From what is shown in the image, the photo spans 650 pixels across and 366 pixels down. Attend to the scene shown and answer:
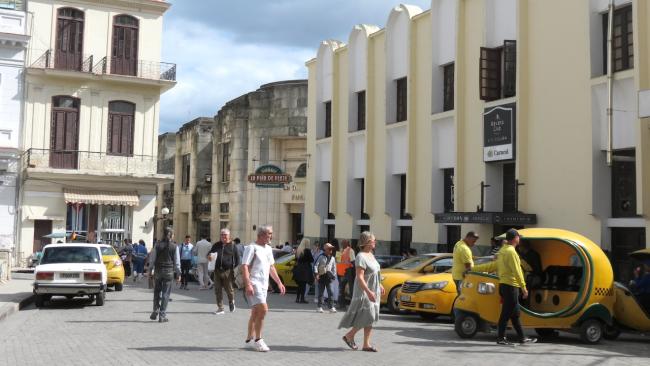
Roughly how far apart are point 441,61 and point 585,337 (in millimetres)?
14496

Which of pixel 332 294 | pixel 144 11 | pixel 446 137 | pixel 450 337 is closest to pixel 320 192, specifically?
pixel 446 137

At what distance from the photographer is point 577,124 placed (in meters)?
20.3

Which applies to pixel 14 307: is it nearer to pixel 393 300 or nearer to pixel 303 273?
pixel 303 273

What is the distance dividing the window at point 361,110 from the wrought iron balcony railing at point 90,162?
1040cm

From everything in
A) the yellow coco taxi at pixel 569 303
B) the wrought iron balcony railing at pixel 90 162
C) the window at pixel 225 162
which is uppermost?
the window at pixel 225 162

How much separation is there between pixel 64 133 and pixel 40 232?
4.35m

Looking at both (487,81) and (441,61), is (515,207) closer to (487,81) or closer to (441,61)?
(487,81)

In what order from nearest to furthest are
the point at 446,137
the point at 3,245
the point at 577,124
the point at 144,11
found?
the point at 577,124 → the point at 446,137 → the point at 3,245 → the point at 144,11

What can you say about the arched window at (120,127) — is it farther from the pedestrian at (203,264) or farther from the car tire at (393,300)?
the car tire at (393,300)

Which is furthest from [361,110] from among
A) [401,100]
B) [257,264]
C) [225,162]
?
[257,264]

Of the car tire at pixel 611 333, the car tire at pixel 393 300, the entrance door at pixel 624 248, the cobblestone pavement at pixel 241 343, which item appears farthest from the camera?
the entrance door at pixel 624 248

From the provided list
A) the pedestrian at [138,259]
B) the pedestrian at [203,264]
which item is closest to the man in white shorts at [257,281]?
the pedestrian at [203,264]

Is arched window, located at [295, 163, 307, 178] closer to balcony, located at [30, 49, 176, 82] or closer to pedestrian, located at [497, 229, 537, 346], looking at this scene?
balcony, located at [30, 49, 176, 82]

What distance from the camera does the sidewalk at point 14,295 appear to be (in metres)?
17.0
